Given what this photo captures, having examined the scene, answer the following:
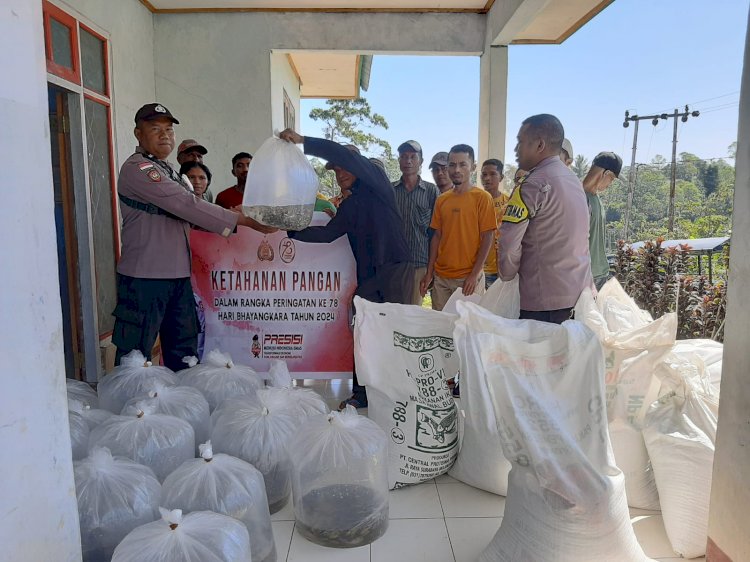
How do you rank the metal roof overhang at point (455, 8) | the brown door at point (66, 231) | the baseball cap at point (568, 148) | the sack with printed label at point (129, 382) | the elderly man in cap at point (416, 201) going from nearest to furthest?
the sack with printed label at point (129, 382) < the brown door at point (66, 231) < the baseball cap at point (568, 148) < the elderly man in cap at point (416, 201) < the metal roof overhang at point (455, 8)

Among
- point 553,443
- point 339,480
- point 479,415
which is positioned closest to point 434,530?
point 339,480

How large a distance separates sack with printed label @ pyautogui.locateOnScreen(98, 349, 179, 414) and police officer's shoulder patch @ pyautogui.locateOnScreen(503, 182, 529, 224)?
1667 millimetres

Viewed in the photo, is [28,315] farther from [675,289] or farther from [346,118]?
[346,118]

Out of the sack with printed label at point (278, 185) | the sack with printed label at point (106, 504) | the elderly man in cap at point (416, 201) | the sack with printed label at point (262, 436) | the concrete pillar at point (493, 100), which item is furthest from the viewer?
the concrete pillar at point (493, 100)

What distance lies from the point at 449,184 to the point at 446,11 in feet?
7.43

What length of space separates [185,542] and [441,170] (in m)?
3.44

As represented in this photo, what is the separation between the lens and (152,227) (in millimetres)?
2734

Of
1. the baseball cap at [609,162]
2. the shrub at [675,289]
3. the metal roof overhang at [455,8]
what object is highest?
the metal roof overhang at [455,8]

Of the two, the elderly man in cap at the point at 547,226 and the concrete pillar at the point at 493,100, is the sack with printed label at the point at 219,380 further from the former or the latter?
the concrete pillar at the point at 493,100

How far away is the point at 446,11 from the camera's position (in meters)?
5.45

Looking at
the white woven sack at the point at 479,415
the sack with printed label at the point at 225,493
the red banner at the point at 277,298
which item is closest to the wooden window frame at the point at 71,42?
the red banner at the point at 277,298

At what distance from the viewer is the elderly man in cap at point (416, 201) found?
3953 mm

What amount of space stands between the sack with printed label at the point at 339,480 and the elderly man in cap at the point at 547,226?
996 mm

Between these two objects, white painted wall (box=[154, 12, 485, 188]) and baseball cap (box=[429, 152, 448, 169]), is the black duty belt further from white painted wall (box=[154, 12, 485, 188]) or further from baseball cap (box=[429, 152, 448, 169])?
white painted wall (box=[154, 12, 485, 188])
